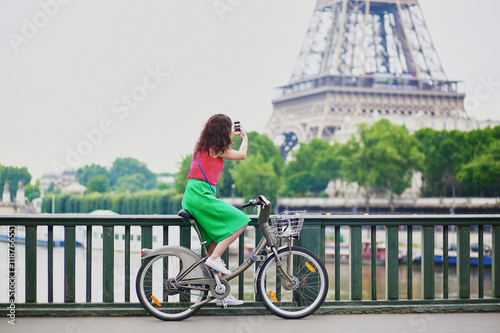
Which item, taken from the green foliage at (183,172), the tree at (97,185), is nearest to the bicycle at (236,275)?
the green foliage at (183,172)

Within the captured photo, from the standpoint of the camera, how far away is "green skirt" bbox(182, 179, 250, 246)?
513 cm

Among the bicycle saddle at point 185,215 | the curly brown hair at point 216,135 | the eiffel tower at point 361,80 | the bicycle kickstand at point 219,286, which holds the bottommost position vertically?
the bicycle kickstand at point 219,286

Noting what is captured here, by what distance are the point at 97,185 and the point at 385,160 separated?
42893 mm

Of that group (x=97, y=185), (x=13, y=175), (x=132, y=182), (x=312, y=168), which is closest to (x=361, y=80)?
(x=312, y=168)

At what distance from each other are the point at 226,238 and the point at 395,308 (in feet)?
5.31

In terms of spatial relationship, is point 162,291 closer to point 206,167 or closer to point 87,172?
point 206,167

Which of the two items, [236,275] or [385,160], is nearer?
[236,275]

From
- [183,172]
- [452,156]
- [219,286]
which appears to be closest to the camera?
[219,286]

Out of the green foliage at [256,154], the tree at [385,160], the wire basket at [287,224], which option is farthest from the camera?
the green foliage at [256,154]

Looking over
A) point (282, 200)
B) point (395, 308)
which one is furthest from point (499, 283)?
point (282, 200)

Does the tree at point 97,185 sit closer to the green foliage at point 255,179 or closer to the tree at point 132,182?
the tree at point 132,182

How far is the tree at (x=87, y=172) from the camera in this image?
9225cm

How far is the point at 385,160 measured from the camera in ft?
189

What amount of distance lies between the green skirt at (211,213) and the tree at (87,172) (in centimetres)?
8852
